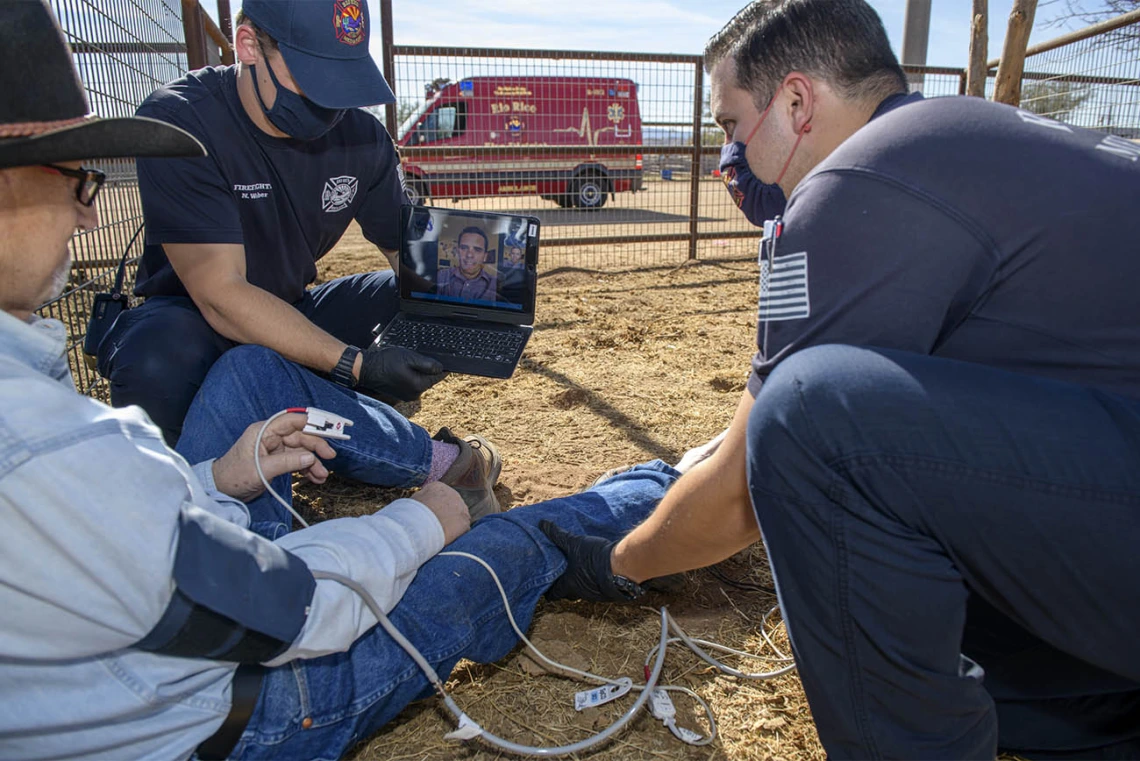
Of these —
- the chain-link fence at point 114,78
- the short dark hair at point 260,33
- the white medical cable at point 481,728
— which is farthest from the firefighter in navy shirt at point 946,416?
the chain-link fence at point 114,78

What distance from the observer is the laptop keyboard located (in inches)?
111

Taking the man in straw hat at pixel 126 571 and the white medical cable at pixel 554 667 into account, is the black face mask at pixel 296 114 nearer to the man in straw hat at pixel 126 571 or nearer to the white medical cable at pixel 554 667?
the white medical cable at pixel 554 667

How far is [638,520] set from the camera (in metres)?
2.31

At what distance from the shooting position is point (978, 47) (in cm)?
526

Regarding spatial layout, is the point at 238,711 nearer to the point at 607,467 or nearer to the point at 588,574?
the point at 588,574

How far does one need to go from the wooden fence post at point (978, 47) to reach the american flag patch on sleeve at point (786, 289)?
4.83m

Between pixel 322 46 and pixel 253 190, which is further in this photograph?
pixel 253 190

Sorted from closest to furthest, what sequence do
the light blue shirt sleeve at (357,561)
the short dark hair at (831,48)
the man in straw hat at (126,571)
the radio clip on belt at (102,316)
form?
the man in straw hat at (126,571) < the light blue shirt sleeve at (357,561) < the short dark hair at (831,48) < the radio clip on belt at (102,316)

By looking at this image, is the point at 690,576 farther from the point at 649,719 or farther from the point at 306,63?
the point at 306,63

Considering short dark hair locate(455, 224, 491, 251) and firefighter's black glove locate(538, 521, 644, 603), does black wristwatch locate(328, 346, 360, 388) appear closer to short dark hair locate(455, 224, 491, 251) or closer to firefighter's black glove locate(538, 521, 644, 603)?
short dark hair locate(455, 224, 491, 251)

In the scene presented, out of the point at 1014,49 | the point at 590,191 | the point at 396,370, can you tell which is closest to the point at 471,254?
the point at 396,370

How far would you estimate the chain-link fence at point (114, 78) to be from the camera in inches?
126

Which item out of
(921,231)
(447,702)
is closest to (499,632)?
(447,702)

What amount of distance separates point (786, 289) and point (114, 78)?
3.47m
